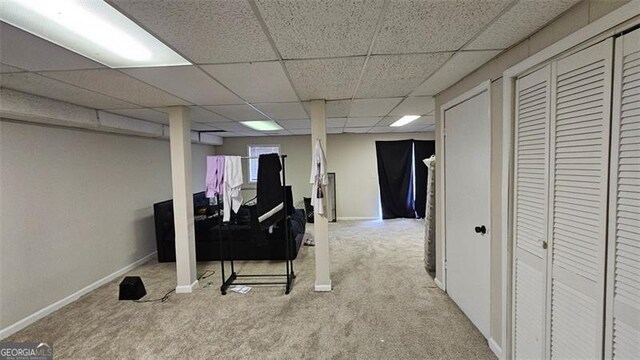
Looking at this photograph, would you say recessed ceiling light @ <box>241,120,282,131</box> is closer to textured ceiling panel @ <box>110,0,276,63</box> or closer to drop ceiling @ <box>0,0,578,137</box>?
drop ceiling @ <box>0,0,578,137</box>

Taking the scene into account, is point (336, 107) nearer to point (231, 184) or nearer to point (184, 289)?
point (231, 184)

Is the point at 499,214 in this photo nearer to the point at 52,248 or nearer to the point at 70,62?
the point at 70,62

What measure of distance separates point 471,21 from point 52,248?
4169 mm

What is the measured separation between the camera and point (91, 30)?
4.56 ft

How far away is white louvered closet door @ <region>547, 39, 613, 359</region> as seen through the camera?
1.18 m

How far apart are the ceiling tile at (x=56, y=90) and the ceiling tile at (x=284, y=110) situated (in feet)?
4.68

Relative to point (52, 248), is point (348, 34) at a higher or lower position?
higher

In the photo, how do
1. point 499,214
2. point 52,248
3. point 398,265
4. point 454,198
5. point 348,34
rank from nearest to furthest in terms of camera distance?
point 348,34 → point 499,214 → point 454,198 → point 52,248 → point 398,265

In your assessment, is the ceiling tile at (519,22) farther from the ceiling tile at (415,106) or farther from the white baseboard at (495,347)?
the white baseboard at (495,347)

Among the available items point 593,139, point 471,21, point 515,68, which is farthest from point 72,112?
point 593,139

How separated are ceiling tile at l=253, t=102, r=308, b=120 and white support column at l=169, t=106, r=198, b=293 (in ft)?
2.88

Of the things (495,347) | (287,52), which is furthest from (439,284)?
(287,52)

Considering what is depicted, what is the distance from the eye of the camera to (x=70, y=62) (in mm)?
1748

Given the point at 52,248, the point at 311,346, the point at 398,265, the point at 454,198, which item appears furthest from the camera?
the point at 398,265
